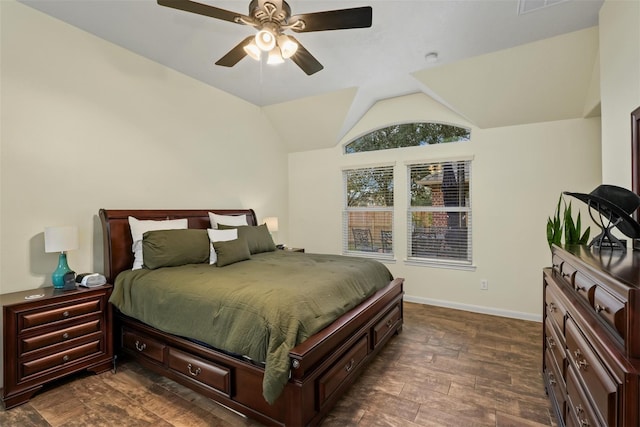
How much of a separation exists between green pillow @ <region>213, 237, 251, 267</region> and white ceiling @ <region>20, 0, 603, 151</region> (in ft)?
6.74

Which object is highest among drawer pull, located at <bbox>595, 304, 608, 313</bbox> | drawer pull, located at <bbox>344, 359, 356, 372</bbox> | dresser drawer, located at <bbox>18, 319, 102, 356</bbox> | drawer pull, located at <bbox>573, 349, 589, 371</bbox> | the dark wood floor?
drawer pull, located at <bbox>595, 304, 608, 313</bbox>

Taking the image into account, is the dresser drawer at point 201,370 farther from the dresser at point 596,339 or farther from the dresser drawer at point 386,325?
the dresser at point 596,339

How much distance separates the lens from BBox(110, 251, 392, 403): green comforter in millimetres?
1749

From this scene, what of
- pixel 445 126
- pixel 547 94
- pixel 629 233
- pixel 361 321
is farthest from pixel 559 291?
pixel 445 126

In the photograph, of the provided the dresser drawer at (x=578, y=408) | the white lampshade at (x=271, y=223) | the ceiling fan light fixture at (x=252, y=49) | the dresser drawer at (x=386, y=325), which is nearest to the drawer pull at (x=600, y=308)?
the dresser drawer at (x=578, y=408)

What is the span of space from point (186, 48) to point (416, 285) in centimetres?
421

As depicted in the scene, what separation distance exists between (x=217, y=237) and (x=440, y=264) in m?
3.06

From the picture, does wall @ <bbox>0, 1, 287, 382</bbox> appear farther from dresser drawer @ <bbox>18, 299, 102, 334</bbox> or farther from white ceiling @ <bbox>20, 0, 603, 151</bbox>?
dresser drawer @ <bbox>18, 299, 102, 334</bbox>

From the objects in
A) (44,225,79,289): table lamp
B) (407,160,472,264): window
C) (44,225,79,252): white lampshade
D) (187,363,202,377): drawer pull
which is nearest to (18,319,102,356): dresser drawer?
(44,225,79,289): table lamp

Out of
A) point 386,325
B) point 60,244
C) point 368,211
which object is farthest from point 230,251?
point 368,211

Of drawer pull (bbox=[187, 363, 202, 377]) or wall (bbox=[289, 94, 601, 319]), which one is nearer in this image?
drawer pull (bbox=[187, 363, 202, 377])

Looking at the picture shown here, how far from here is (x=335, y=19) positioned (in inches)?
76.2

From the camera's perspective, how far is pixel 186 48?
3104mm

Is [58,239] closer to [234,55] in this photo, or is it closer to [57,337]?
[57,337]
